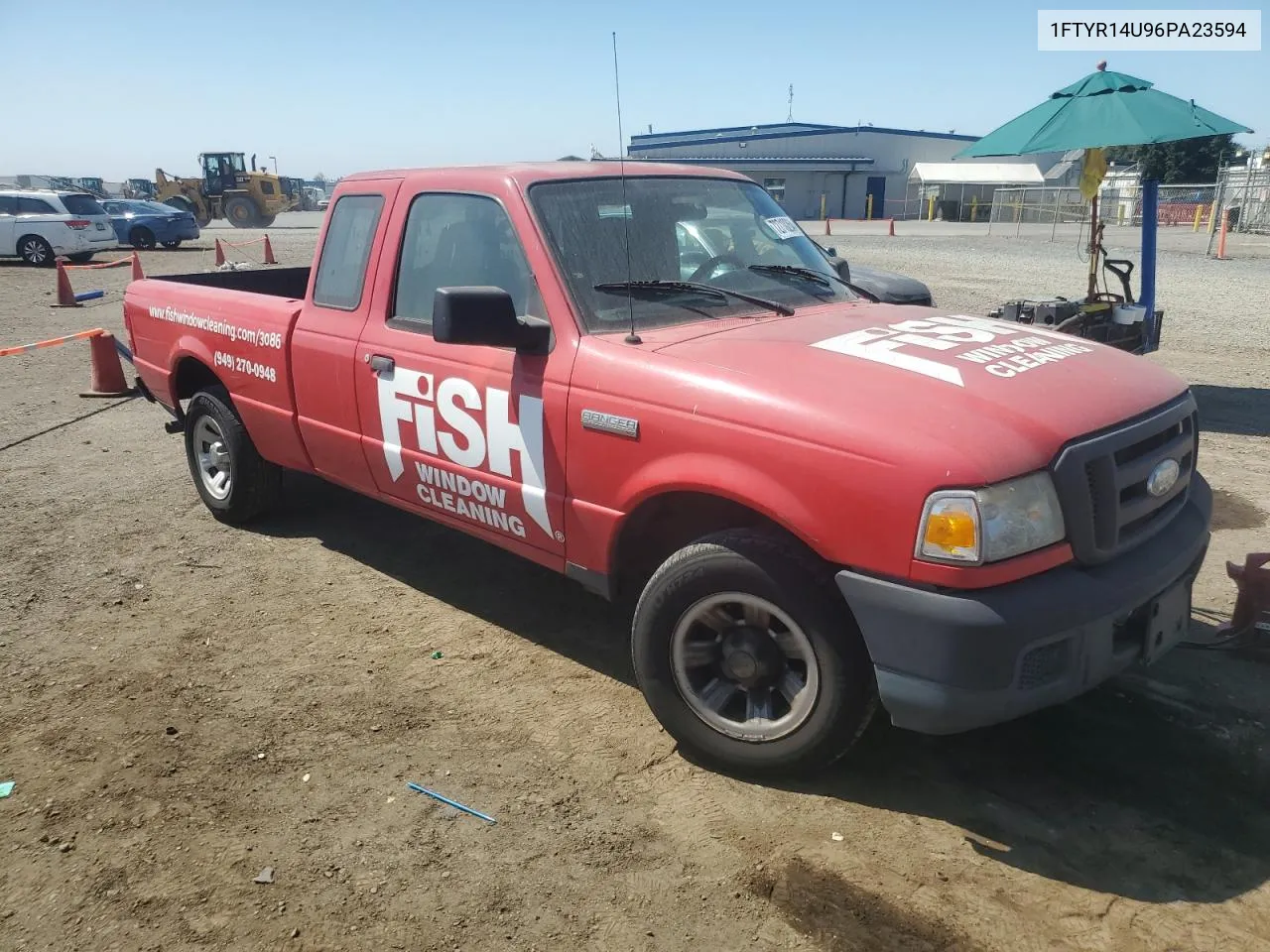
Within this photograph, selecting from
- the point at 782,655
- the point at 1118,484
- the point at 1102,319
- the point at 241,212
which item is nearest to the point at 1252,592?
the point at 1118,484

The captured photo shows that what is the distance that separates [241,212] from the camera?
3925 cm

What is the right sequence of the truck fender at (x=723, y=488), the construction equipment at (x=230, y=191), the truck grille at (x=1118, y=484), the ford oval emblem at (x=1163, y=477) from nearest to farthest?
the truck grille at (x=1118, y=484) < the truck fender at (x=723, y=488) < the ford oval emblem at (x=1163, y=477) < the construction equipment at (x=230, y=191)

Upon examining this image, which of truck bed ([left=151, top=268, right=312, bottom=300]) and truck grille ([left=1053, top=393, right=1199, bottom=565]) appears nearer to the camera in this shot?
truck grille ([left=1053, top=393, right=1199, bottom=565])

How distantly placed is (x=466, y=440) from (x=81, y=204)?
2332cm

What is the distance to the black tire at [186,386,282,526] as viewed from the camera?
516cm

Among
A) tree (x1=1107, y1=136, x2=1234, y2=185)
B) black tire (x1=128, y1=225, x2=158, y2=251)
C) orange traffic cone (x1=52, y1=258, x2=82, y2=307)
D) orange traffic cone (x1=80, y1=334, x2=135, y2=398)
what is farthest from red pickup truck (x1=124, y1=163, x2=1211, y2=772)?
tree (x1=1107, y1=136, x2=1234, y2=185)

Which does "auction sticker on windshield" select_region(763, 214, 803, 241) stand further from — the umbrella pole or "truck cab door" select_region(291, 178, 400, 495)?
the umbrella pole

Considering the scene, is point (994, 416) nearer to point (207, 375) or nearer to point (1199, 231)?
point (207, 375)

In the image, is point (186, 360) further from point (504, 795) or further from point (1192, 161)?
point (1192, 161)

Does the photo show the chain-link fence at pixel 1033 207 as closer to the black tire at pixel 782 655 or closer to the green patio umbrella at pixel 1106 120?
the green patio umbrella at pixel 1106 120

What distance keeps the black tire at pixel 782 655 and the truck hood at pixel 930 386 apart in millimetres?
423

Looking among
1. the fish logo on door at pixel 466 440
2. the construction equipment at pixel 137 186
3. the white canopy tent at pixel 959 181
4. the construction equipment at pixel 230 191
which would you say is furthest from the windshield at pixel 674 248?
the construction equipment at pixel 137 186

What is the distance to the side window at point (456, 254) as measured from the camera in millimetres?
3600

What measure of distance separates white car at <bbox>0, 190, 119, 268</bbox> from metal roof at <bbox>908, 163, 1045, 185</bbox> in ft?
148
